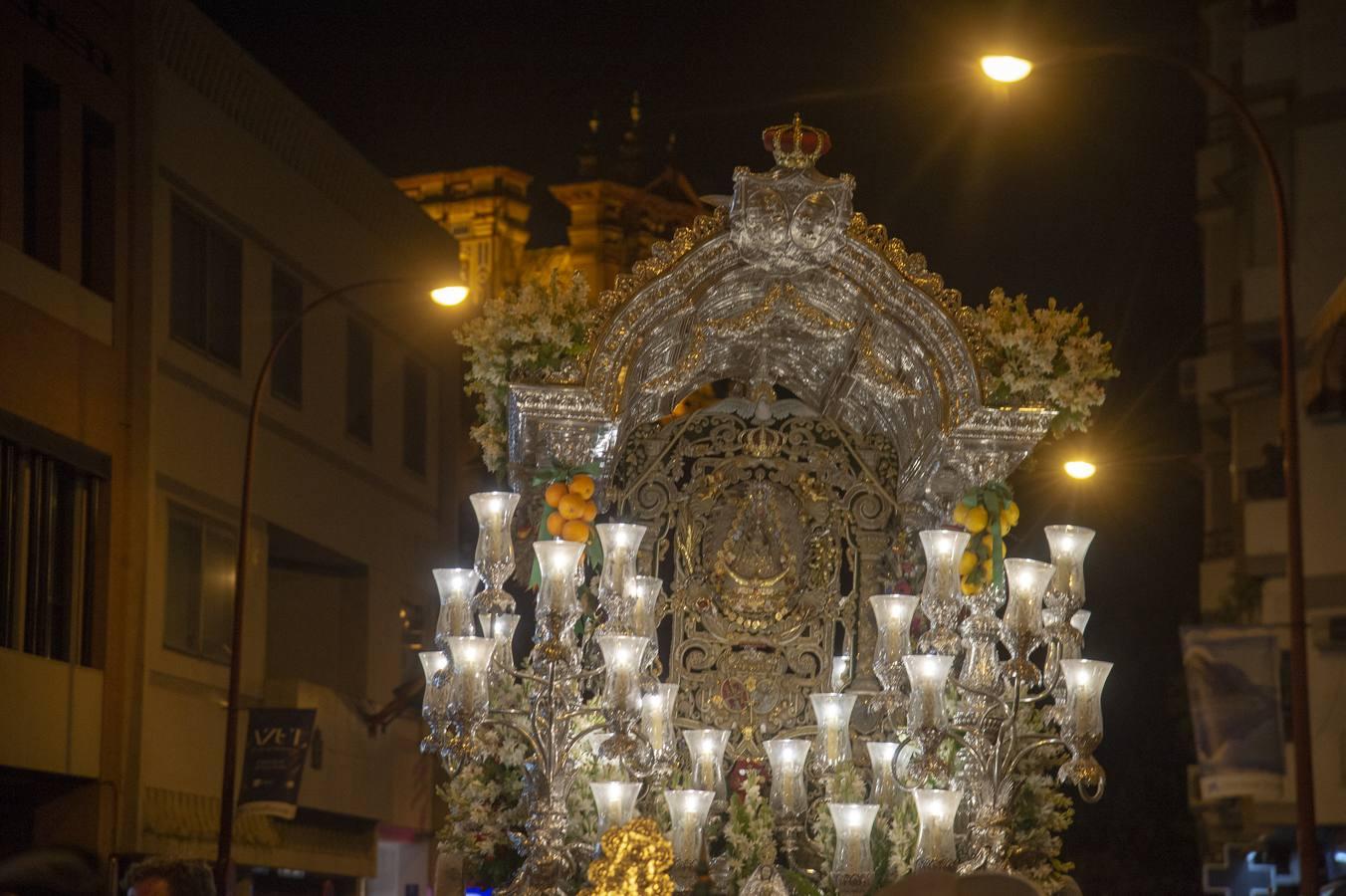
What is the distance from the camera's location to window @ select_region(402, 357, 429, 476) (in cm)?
3172

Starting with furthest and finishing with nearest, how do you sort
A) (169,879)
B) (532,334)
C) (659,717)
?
(532,334)
(659,717)
(169,879)

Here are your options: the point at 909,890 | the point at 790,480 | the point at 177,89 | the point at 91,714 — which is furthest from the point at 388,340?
the point at 909,890

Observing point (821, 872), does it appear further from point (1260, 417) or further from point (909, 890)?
point (1260, 417)

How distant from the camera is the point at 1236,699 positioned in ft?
55.9

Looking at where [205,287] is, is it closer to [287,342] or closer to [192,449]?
[192,449]

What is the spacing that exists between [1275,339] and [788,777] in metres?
19.2

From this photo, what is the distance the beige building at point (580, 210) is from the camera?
135 feet

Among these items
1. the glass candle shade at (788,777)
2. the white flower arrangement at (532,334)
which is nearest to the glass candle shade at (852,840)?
the glass candle shade at (788,777)

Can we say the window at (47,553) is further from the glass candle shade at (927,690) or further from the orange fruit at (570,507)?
the glass candle shade at (927,690)

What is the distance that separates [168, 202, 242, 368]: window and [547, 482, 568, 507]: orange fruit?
11521 millimetres

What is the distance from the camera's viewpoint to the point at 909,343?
507 inches

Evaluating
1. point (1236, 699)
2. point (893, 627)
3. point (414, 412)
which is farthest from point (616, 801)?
point (414, 412)

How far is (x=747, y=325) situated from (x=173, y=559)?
464 inches

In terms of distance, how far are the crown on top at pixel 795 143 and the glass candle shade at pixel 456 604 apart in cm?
307
